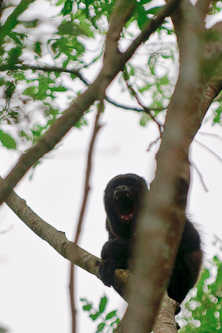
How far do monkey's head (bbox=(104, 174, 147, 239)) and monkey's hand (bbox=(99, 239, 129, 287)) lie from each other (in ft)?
3.97

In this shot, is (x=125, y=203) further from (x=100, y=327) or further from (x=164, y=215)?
(x=164, y=215)

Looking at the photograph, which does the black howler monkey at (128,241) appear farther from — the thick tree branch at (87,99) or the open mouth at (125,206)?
the thick tree branch at (87,99)

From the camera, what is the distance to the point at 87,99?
7.14ft

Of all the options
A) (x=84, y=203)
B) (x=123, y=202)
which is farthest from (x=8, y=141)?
(x=123, y=202)

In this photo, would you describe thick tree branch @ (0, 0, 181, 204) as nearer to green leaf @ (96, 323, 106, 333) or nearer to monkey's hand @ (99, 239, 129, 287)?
monkey's hand @ (99, 239, 129, 287)

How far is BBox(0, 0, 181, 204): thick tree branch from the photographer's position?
1996 millimetres

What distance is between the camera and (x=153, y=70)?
21.8 ft

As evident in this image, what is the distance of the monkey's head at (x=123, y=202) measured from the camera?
706 centimetres

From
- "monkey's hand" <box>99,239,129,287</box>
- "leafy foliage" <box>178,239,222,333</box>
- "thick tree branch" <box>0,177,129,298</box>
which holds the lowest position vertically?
"leafy foliage" <box>178,239,222,333</box>

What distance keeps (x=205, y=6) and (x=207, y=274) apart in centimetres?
608

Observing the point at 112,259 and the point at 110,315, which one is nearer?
the point at 112,259

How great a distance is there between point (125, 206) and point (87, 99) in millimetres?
5072

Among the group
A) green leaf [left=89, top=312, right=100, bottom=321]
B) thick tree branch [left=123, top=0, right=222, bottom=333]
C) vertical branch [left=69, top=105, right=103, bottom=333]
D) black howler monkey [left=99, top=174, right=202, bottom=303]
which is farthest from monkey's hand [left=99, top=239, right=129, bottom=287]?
vertical branch [left=69, top=105, right=103, bottom=333]

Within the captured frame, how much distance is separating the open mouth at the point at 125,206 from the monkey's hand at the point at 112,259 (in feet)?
4.04
